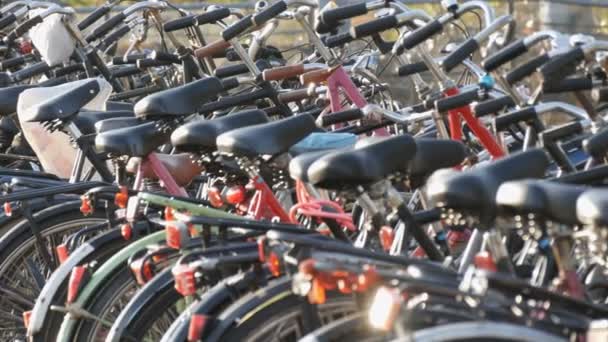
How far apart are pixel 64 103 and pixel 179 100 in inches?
31.1

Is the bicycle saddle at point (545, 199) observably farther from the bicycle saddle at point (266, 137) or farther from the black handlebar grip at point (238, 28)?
the black handlebar grip at point (238, 28)

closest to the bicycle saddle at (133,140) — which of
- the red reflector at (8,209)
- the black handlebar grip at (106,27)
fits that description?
the red reflector at (8,209)

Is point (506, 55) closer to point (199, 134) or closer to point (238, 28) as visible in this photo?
point (199, 134)

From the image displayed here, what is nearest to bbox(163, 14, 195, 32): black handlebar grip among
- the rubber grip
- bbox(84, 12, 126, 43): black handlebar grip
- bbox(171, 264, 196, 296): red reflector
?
bbox(84, 12, 126, 43): black handlebar grip

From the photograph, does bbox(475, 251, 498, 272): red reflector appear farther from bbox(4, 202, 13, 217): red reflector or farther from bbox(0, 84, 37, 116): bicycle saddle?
bbox(0, 84, 37, 116): bicycle saddle

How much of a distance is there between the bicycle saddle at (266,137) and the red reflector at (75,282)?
0.80 meters

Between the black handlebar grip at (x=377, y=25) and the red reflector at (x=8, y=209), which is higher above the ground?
the black handlebar grip at (x=377, y=25)

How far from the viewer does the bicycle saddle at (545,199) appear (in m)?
3.95

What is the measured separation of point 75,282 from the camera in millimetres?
5754

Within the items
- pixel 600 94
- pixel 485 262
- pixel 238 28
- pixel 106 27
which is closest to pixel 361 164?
pixel 485 262

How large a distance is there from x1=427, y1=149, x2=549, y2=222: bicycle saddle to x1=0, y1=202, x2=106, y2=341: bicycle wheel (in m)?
2.78

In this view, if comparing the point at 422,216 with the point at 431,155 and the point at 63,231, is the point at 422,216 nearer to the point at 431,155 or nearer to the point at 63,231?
the point at 431,155

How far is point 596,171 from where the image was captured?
4832 mm

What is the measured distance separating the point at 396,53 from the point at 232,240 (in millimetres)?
1830
